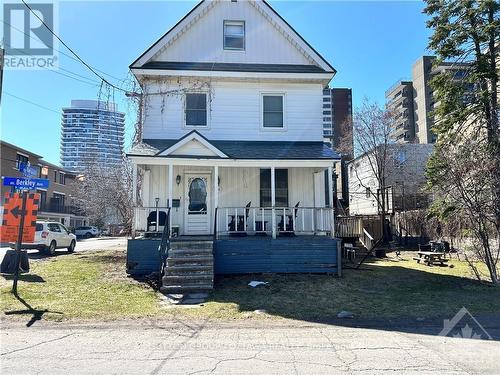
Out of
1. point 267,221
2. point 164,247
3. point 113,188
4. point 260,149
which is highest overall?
point 260,149

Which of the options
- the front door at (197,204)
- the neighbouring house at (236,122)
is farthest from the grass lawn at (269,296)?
the front door at (197,204)

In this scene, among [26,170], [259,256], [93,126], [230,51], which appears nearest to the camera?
[26,170]

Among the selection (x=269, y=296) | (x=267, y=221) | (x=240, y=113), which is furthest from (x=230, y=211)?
(x=269, y=296)

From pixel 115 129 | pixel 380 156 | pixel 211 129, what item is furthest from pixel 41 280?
pixel 380 156

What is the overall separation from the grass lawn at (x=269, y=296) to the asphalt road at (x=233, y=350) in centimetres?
95

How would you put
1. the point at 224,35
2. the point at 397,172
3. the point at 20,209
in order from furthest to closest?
the point at 397,172 → the point at 224,35 → the point at 20,209

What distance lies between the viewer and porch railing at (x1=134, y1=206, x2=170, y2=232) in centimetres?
1277

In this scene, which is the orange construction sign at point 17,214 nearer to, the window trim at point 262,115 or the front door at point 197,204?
the front door at point 197,204

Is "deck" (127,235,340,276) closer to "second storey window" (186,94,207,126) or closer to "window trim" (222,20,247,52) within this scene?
"second storey window" (186,94,207,126)

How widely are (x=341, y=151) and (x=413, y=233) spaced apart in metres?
14.2

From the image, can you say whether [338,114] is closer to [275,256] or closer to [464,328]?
[275,256]

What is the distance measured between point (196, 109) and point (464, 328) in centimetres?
1113

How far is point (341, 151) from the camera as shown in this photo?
120 ft

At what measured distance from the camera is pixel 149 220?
1309 centimetres
